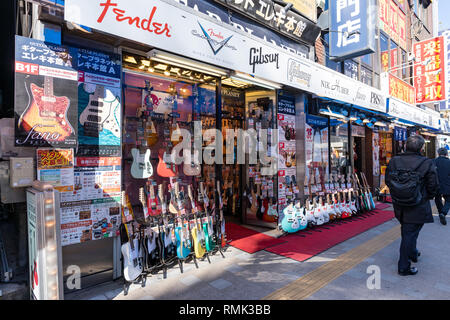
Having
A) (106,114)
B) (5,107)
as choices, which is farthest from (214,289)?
(5,107)

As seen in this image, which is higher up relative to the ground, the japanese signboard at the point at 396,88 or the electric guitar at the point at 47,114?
the japanese signboard at the point at 396,88

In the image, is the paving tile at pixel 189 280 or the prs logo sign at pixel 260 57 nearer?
the paving tile at pixel 189 280

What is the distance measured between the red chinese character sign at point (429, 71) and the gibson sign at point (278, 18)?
28.0 ft

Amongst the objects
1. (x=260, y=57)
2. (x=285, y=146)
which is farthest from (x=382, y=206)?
(x=260, y=57)

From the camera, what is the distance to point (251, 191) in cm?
658

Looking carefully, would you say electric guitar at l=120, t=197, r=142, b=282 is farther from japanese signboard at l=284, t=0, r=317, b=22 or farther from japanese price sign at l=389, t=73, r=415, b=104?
japanese price sign at l=389, t=73, r=415, b=104

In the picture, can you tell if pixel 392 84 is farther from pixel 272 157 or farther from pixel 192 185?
pixel 192 185

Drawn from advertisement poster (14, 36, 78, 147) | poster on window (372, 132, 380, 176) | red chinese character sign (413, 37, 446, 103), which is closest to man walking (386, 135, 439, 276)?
advertisement poster (14, 36, 78, 147)

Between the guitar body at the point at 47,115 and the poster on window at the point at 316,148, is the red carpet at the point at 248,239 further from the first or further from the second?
the guitar body at the point at 47,115

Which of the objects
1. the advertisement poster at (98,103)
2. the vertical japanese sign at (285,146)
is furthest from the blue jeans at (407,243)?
the advertisement poster at (98,103)

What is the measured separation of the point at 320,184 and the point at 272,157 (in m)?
1.83

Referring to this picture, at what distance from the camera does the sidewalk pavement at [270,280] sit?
10.7 feet

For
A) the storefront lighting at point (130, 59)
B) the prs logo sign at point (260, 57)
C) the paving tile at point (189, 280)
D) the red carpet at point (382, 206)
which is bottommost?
the paving tile at point (189, 280)
